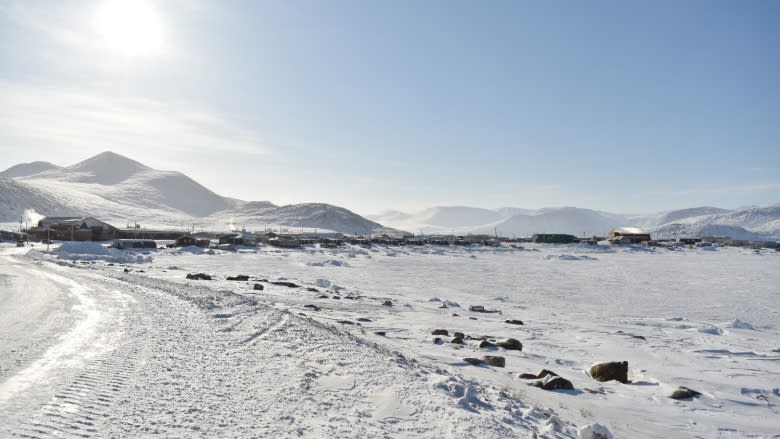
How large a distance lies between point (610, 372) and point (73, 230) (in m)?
76.6

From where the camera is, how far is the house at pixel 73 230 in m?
67.9

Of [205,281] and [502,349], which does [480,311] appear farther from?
[205,281]

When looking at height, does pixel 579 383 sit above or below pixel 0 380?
below

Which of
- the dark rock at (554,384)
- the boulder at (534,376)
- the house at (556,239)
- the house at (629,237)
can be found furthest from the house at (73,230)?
the house at (629,237)

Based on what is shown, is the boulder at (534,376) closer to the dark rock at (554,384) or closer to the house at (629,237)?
the dark rock at (554,384)

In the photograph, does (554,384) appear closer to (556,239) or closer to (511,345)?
(511,345)

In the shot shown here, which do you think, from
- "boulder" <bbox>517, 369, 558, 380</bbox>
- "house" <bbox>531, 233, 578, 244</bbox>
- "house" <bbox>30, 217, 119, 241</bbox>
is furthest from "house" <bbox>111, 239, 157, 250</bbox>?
"house" <bbox>531, 233, 578, 244</bbox>

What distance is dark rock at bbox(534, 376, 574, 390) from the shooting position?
798 cm

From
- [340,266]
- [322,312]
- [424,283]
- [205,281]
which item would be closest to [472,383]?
[322,312]

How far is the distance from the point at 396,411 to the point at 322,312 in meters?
9.41

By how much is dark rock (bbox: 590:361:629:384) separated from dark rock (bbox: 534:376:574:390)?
1.26m

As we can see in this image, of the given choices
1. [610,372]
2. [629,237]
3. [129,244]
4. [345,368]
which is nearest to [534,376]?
[610,372]

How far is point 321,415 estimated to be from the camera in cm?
577

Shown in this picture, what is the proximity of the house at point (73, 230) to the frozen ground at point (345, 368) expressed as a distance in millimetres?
56914
